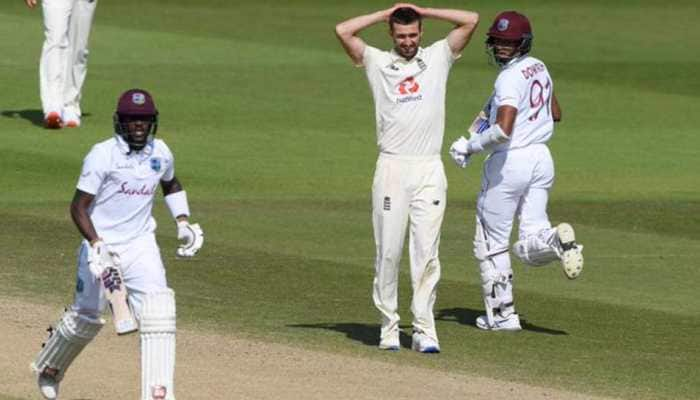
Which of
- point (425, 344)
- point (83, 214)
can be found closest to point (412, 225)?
point (425, 344)

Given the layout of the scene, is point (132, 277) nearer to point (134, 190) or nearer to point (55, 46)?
point (134, 190)

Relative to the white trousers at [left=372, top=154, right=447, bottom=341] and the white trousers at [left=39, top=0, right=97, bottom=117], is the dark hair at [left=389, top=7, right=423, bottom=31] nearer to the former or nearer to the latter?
the white trousers at [left=372, top=154, right=447, bottom=341]

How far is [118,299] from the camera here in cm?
1070

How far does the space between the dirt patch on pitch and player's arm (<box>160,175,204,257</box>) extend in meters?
0.92

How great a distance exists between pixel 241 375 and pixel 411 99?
240 cm

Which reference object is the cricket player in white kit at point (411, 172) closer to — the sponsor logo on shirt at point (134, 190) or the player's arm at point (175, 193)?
the player's arm at point (175, 193)

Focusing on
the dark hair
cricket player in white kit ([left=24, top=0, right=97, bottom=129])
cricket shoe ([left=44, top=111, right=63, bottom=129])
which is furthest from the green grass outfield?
the dark hair

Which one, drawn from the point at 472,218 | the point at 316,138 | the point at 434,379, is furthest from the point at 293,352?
the point at 316,138

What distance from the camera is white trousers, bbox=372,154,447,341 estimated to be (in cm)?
1316

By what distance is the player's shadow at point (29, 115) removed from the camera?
84.2 ft

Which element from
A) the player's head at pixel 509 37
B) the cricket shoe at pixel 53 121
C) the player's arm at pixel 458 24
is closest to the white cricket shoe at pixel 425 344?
the player's arm at pixel 458 24

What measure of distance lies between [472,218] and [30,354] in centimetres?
832

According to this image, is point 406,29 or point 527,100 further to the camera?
point 527,100

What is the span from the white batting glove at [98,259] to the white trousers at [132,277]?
13cm
